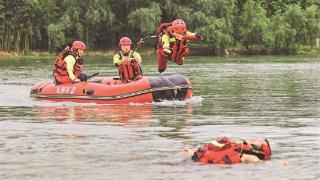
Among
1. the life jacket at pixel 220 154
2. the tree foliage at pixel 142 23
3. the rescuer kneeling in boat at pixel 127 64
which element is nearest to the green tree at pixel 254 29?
the tree foliage at pixel 142 23

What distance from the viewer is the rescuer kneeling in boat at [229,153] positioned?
1121 centimetres

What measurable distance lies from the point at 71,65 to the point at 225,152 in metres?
11.8

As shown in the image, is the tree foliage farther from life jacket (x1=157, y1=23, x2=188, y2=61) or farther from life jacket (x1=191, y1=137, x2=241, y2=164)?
life jacket (x1=191, y1=137, x2=241, y2=164)

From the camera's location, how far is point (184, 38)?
779 inches

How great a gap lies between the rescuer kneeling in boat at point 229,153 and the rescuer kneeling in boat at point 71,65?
11.4m

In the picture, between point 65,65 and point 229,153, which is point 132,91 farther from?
point 229,153

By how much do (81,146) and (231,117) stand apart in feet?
17.2

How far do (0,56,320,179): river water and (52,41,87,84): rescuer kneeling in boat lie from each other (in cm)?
98

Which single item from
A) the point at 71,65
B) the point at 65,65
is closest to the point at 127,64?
the point at 71,65

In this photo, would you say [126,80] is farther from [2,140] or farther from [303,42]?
[303,42]

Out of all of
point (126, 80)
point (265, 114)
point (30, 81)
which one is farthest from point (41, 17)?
point (265, 114)

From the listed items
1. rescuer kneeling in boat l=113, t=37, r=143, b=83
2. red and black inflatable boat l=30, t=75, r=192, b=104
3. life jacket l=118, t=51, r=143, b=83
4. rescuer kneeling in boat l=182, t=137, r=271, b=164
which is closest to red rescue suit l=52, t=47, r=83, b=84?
red and black inflatable boat l=30, t=75, r=192, b=104

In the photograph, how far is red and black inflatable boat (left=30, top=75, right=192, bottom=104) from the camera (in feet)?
68.6

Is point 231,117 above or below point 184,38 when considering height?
below
